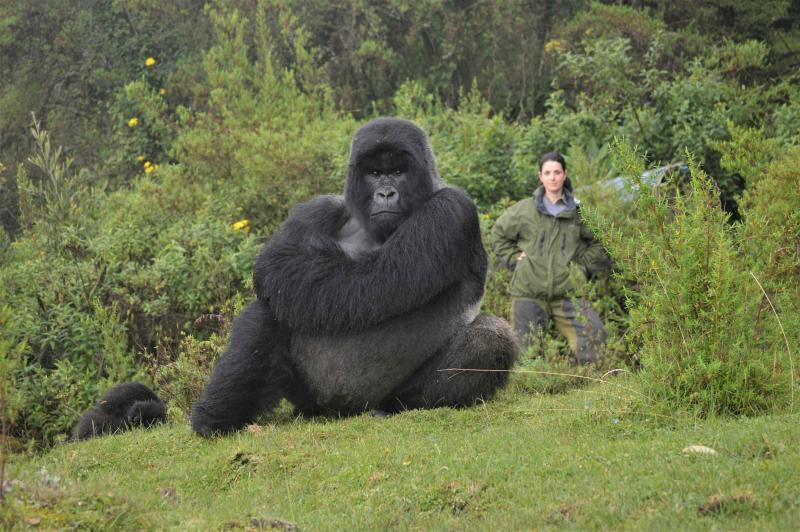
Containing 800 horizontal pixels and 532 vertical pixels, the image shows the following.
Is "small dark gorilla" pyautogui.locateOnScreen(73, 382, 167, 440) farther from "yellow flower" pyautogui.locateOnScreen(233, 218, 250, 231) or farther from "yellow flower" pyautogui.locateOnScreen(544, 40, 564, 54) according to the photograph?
"yellow flower" pyautogui.locateOnScreen(544, 40, 564, 54)

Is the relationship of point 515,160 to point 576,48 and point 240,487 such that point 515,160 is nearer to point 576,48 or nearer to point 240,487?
point 576,48

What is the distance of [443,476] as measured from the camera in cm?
434

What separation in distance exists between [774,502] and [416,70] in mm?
13813

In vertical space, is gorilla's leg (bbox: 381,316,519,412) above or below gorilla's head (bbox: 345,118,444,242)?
below

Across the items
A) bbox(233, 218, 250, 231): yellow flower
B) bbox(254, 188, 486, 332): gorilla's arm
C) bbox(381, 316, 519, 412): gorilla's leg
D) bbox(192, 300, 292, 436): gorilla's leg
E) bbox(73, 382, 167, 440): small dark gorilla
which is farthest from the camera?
bbox(233, 218, 250, 231): yellow flower

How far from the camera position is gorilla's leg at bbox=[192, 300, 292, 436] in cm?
577

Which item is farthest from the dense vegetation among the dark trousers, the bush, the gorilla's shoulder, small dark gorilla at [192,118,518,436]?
small dark gorilla at [192,118,518,436]

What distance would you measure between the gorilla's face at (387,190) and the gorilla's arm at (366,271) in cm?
10

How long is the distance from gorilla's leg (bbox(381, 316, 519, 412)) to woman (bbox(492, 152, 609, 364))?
2081 mm

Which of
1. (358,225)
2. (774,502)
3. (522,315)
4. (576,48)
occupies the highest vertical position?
(576,48)

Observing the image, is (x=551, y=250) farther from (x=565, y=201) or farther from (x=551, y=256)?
(x=565, y=201)

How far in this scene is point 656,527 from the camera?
347 centimetres

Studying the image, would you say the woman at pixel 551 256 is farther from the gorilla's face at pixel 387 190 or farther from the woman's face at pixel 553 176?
the gorilla's face at pixel 387 190

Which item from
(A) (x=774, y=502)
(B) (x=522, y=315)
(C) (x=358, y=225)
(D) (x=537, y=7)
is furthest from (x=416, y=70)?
(A) (x=774, y=502)
